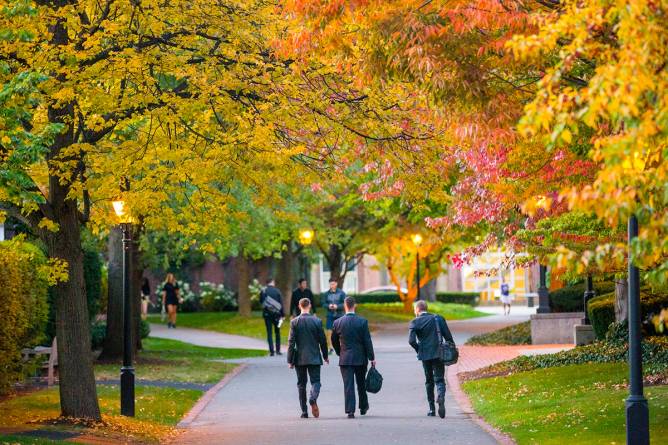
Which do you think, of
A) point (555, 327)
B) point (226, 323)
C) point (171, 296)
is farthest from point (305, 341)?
point (226, 323)

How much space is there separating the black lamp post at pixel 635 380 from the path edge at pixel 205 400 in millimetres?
7237

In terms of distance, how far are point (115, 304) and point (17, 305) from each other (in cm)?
811

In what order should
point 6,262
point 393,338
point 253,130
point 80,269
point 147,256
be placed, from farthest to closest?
point 147,256
point 393,338
point 6,262
point 80,269
point 253,130

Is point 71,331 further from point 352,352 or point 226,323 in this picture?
point 226,323

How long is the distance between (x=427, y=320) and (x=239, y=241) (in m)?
21.4

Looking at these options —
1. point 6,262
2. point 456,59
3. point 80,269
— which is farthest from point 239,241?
point 456,59

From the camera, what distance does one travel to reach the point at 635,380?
36.7 feet

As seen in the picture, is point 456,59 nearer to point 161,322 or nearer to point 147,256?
point 147,256

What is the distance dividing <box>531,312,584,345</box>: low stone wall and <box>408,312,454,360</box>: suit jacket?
15600 millimetres

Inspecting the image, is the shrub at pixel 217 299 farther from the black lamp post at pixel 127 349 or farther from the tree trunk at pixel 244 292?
the black lamp post at pixel 127 349

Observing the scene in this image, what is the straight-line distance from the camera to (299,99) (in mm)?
14883

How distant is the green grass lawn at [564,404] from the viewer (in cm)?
1415

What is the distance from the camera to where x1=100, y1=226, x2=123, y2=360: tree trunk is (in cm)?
2672

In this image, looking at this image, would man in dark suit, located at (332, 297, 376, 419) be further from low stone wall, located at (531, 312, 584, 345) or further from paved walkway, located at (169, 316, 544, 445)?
low stone wall, located at (531, 312, 584, 345)
